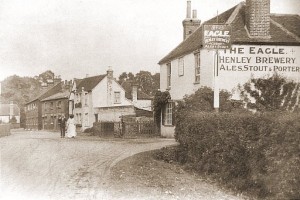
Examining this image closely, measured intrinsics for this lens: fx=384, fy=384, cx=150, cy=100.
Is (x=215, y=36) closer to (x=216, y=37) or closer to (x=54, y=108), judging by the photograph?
(x=216, y=37)

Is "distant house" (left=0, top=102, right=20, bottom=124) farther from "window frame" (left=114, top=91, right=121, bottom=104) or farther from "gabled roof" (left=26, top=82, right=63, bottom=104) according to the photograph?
"window frame" (left=114, top=91, right=121, bottom=104)

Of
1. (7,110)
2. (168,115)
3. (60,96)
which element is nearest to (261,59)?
(168,115)

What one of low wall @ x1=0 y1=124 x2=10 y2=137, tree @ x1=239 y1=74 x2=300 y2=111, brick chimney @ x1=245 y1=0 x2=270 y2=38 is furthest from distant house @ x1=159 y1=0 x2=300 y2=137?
low wall @ x1=0 y1=124 x2=10 y2=137

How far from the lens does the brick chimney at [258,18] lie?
18938 millimetres

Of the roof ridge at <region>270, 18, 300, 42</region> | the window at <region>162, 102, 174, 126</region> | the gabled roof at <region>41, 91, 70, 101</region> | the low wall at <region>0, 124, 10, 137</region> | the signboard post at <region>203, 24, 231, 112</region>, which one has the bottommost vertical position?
the low wall at <region>0, 124, 10, 137</region>

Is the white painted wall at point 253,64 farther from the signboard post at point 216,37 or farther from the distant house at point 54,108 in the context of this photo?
the distant house at point 54,108

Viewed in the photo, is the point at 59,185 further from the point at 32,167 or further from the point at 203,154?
the point at 203,154

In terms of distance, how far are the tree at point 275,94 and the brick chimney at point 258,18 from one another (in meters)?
2.72

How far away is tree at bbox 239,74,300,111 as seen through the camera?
1658 cm

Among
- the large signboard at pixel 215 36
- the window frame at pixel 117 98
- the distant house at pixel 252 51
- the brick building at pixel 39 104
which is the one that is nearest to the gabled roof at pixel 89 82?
the window frame at pixel 117 98

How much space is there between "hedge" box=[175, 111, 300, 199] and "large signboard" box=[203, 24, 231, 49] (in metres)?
2.39

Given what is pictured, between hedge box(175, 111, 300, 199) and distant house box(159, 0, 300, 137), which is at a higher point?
distant house box(159, 0, 300, 137)

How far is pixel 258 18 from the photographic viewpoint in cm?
1941

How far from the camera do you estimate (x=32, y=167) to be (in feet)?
37.1
